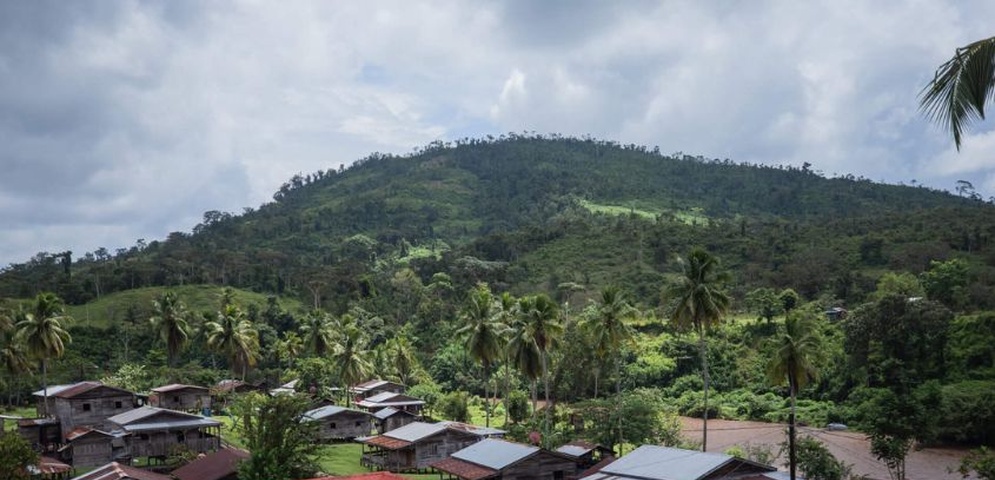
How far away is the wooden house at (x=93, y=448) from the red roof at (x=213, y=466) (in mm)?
11371

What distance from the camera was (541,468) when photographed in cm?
4597

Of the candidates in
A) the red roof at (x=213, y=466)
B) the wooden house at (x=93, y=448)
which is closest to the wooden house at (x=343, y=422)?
the wooden house at (x=93, y=448)

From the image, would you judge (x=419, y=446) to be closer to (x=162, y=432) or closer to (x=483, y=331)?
(x=483, y=331)

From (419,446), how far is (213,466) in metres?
16.3

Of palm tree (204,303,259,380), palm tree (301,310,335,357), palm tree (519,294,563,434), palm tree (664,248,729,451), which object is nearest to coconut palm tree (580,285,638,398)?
palm tree (519,294,563,434)

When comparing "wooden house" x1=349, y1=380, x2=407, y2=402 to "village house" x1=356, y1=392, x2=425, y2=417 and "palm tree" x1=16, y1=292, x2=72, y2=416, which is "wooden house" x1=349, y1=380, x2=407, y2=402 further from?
"palm tree" x1=16, y1=292, x2=72, y2=416

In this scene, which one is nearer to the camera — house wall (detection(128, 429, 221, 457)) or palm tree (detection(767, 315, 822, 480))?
palm tree (detection(767, 315, 822, 480))

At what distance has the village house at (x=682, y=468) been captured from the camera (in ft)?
120

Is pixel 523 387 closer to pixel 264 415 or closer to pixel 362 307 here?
pixel 362 307

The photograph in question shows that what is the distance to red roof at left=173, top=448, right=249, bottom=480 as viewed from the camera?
1686 inches

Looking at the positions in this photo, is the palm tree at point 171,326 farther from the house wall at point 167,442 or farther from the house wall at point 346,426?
the house wall at point 167,442

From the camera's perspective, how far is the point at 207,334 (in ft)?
255

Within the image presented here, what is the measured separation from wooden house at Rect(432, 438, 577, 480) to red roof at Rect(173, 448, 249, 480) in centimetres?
1184

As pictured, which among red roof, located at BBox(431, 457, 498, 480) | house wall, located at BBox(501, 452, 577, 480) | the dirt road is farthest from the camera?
the dirt road
